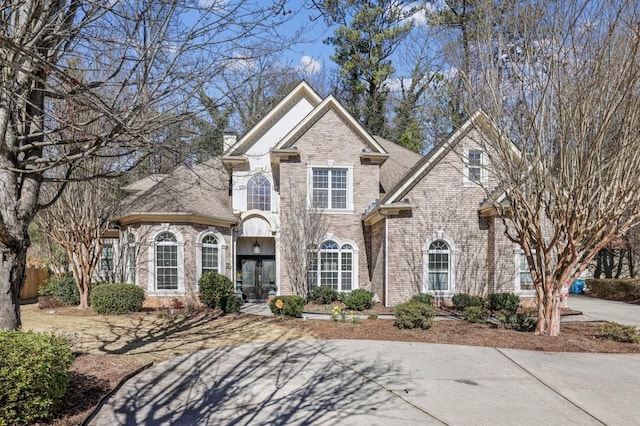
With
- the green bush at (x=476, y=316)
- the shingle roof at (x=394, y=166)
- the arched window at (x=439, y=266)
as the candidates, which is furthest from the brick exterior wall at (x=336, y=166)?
the green bush at (x=476, y=316)

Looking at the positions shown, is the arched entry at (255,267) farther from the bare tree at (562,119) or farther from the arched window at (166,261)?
the bare tree at (562,119)

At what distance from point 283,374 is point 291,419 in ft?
6.97

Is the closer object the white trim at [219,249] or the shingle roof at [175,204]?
the shingle roof at [175,204]

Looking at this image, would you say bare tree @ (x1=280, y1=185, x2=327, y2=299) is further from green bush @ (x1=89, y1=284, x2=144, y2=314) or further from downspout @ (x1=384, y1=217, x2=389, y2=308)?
green bush @ (x1=89, y1=284, x2=144, y2=314)

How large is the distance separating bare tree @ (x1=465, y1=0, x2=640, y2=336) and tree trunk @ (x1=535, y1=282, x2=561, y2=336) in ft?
0.08

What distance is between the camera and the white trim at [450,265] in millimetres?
17094

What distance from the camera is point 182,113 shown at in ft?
20.7

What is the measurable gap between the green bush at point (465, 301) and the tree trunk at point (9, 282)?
13221 millimetres

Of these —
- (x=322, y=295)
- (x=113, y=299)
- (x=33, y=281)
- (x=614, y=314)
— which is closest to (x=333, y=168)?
(x=322, y=295)

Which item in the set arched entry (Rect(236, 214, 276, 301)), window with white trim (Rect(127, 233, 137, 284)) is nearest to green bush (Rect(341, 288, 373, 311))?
arched entry (Rect(236, 214, 276, 301))

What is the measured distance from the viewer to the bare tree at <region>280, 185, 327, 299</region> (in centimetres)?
1823

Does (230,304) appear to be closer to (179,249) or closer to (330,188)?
(179,249)

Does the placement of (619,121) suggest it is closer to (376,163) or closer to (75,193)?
(376,163)

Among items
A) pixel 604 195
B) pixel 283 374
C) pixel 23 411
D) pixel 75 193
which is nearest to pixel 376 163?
pixel 604 195
